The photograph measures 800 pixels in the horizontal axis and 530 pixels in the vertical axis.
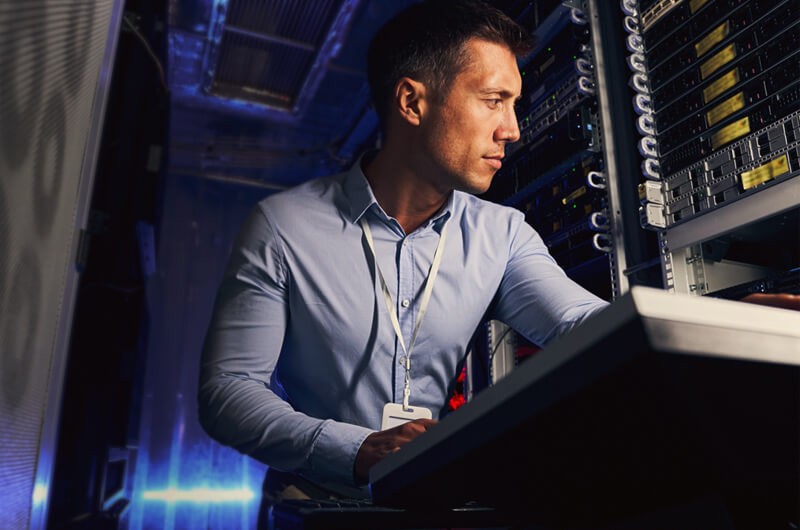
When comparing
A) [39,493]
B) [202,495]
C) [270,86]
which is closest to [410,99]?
[39,493]

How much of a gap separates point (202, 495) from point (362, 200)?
4.17 meters

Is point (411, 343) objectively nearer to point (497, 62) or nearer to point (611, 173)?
point (497, 62)

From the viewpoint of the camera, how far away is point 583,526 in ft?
1.65

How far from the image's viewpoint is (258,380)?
108 cm

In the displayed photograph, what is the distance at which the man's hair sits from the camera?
1.50 meters

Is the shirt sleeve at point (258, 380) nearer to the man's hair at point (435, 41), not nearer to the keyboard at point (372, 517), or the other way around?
the keyboard at point (372, 517)

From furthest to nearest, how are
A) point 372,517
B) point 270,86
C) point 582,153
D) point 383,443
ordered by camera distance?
point 270,86 → point 582,153 → point 383,443 → point 372,517

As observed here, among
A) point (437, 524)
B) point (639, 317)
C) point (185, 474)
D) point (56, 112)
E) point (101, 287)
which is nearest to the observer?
point (639, 317)

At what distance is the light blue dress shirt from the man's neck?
5 cm

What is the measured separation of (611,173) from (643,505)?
1.41 meters

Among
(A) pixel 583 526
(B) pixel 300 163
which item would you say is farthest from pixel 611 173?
(B) pixel 300 163

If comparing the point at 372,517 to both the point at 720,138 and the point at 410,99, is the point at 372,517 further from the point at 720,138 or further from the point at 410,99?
the point at 720,138

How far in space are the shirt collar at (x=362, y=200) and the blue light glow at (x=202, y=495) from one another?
408cm

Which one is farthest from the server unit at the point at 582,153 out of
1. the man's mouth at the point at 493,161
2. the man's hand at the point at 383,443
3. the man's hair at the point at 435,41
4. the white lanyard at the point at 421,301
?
the man's hand at the point at 383,443
